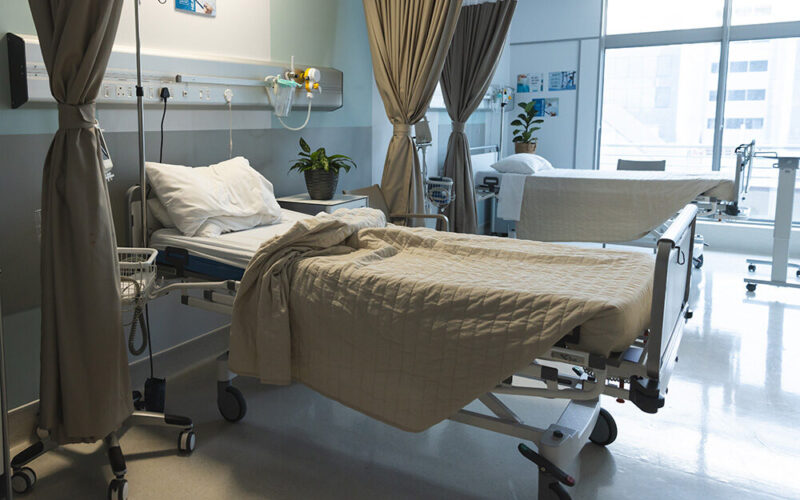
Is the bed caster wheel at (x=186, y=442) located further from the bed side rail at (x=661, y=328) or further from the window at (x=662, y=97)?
the window at (x=662, y=97)

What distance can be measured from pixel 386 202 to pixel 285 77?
1.13 m

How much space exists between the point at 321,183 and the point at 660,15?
4.97 meters

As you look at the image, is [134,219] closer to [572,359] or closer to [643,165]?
[572,359]

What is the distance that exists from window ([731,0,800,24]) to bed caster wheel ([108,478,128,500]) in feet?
22.7

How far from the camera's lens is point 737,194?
194 inches

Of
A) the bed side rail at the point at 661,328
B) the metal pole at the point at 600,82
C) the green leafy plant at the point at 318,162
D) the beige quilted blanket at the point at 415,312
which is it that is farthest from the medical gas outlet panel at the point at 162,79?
the metal pole at the point at 600,82

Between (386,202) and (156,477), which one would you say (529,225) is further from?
(156,477)

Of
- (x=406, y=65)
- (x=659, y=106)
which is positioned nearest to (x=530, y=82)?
(x=659, y=106)

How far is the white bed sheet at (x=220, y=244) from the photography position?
2713 mm

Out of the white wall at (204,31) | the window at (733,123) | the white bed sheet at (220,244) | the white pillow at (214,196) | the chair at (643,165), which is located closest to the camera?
the white bed sheet at (220,244)

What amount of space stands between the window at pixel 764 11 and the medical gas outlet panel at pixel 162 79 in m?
4.82

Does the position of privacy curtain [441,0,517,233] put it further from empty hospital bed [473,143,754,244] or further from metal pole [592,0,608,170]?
metal pole [592,0,608,170]

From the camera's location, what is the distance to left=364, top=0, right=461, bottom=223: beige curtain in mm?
4113

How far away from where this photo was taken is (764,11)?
6383mm
